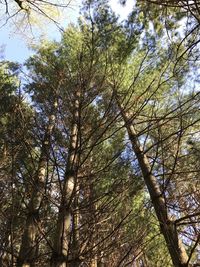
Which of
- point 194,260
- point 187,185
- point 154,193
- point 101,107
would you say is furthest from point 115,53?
point 194,260

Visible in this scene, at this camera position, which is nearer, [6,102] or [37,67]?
[6,102]

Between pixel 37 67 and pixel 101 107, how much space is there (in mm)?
2960

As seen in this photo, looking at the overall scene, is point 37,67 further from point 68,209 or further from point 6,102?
point 68,209

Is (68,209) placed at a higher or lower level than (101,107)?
lower

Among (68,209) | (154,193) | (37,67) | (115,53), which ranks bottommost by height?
(68,209)

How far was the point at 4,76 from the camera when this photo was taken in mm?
11156

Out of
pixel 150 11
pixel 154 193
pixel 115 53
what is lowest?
pixel 154 193

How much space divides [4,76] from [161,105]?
4993 mm

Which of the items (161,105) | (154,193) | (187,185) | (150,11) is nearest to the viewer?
(154,193)

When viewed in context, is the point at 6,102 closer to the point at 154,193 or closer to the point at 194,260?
the point at 154,193

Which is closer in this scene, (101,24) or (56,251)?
(56,251)

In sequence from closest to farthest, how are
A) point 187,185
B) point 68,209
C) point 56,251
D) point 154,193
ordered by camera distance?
point 56,251, point 68,209, point 154,193, point 187,185

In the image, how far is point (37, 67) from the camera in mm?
10703

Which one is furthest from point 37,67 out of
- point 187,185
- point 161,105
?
point 187,185
